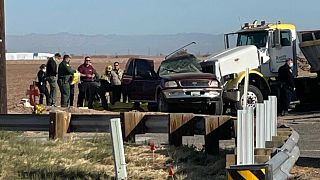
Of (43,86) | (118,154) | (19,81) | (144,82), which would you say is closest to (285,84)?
(144,82)

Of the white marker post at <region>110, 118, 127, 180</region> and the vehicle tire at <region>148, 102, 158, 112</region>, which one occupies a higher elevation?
the white marker post at <region>110, 118, 127, 180</region>

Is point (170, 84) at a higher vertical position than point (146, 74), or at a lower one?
lower

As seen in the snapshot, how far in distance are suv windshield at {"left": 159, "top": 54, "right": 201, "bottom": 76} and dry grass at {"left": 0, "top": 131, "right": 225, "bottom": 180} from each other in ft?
33.2

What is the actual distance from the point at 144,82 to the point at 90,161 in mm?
13412

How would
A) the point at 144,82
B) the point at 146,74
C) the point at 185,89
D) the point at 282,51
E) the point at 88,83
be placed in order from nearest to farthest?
1. the point at 185,89
2. the point at 282,51
3. the point at 144,82
4. the point at 146,74
5. the point at 88,83

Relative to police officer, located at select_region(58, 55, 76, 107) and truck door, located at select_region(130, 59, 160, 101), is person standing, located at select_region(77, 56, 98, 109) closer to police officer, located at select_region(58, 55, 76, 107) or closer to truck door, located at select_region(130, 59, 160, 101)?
police officer, located at select_region(58, 55, 76, 107)

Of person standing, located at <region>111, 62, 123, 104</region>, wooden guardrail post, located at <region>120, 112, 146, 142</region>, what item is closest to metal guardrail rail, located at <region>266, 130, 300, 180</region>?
wooden guardrail post, located at <region>120, 112, 146, 142</region>

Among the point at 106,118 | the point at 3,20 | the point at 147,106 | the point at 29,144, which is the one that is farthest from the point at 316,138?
the point at 147,106

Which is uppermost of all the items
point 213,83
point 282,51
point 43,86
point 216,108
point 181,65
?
point 282,51

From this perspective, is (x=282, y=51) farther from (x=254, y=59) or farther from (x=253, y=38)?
(x=254, y=59)

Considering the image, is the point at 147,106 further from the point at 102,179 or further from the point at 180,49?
the point at 102,179

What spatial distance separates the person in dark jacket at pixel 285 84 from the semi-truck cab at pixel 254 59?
0.41 m

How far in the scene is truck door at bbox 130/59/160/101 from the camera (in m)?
24.1

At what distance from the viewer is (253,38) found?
24.8 m
